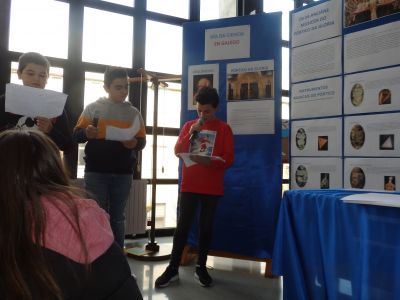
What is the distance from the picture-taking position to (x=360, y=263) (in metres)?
1.43

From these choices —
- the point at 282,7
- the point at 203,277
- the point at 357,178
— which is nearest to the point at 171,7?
the point at 282,7

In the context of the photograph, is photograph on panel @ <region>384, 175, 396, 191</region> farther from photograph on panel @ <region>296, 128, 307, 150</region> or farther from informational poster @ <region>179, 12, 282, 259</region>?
informational poster @ <region>179, 12, 282, 259</region>

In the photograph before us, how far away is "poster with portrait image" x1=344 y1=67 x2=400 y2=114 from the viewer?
7.58ft

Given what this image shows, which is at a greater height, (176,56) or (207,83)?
(176,56)

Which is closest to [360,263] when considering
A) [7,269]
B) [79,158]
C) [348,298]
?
[348,298]

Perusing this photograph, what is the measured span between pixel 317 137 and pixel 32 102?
6.16 feet

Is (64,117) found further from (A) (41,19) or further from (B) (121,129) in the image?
(A) (41,19)

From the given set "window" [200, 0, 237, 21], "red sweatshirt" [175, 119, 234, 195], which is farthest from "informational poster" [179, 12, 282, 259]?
"window" [200, 0, 237, 21]

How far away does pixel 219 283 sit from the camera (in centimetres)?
263

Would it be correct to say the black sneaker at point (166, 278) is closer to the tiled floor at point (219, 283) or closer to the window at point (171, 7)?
the tiled floor at point (219, 283)

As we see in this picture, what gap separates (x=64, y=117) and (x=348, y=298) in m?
1.61

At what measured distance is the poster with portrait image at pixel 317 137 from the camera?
2.61 meters

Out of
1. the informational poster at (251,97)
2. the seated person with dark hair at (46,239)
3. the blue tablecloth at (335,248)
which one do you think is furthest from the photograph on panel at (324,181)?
the seated person with dark hair at (46,239)

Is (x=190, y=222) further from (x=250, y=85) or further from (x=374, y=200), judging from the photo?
(x=374, y=200)
